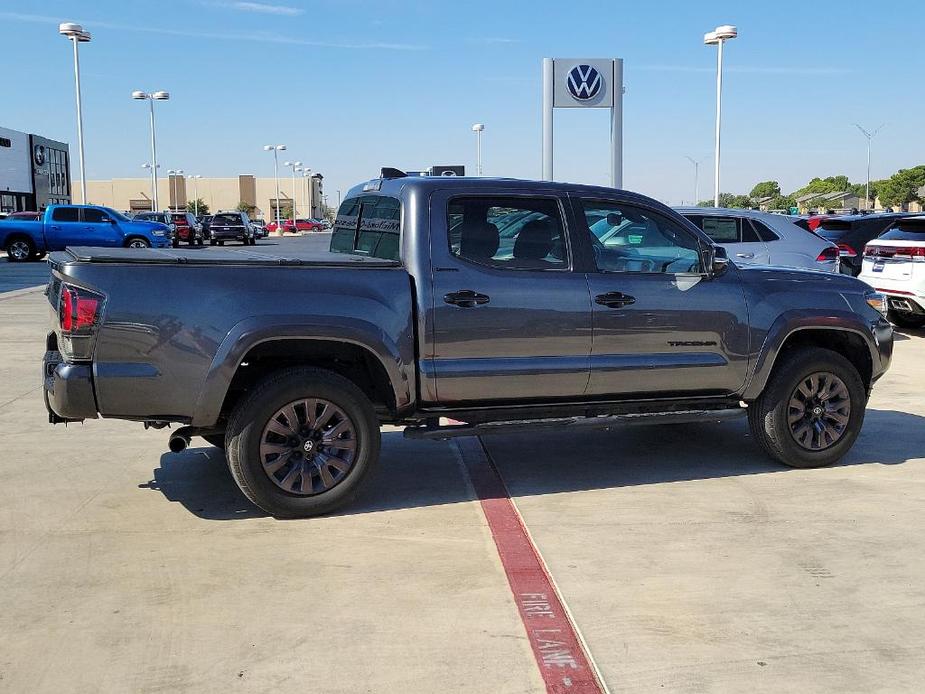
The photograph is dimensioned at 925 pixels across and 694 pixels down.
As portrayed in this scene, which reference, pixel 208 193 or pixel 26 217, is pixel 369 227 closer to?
pixel 26 217

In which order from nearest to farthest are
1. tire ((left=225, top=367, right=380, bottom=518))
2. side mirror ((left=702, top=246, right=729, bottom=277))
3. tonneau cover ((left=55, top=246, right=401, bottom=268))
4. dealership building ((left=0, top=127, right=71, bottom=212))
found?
tonneau cover ((left=55, top=246, right=401, bottom=268)), tire ((left=225, top=367, right=380, bottom=518)), side mirror ((left=702, top=246, right=729, bottom=277)), dealership building ((left=0, top=127, right=71, bottom=212))

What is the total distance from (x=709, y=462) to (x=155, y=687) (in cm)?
439

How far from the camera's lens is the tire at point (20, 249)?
105 feet

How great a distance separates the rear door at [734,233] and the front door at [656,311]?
6.02 metres

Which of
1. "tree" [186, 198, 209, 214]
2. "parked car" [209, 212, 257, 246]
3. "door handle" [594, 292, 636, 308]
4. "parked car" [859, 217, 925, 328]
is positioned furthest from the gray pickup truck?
"tree" [186, 198, 209, 214]

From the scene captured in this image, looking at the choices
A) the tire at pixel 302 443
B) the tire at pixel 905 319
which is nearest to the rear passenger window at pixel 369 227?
the tire at pixel 302 443

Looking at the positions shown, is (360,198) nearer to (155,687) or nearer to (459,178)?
(459,178)

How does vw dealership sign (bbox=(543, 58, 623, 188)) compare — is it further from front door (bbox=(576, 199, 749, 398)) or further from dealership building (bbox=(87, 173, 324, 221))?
dealership building (bbox=(87, 173, 324, 221))

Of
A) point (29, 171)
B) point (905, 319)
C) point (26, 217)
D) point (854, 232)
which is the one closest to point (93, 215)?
point (26, 217)

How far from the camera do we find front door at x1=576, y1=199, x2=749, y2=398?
6039mm

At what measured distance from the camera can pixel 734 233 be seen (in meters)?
12.3

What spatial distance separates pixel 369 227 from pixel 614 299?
5.43ft

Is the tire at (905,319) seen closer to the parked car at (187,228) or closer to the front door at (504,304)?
the front door at (504,304)

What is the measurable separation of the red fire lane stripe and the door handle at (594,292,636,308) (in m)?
1.31
